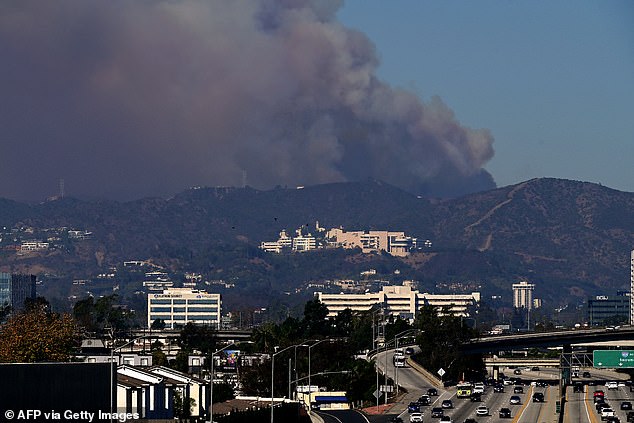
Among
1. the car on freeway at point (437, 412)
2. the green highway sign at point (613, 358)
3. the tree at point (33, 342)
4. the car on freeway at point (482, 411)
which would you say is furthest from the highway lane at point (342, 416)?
the green highway sign at point (613, 358)

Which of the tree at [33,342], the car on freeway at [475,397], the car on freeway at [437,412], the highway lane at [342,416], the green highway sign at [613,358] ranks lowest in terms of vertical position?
the highway lane at [342,416]

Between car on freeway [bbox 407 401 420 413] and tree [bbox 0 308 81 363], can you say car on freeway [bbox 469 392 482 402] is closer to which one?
car on freeway [bbox 407 401 420 413]

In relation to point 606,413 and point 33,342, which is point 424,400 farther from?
point 33,342

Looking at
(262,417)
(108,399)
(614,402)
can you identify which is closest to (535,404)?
(614,402)

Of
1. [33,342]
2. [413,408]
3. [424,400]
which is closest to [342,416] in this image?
[413,408]

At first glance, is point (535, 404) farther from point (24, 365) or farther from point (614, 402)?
point (24, 365)

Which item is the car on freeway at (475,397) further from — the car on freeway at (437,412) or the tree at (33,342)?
the tree at (33,342)

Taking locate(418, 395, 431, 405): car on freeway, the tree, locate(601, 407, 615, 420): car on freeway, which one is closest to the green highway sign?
locate(418, 395, 431, 405): car on freeway
